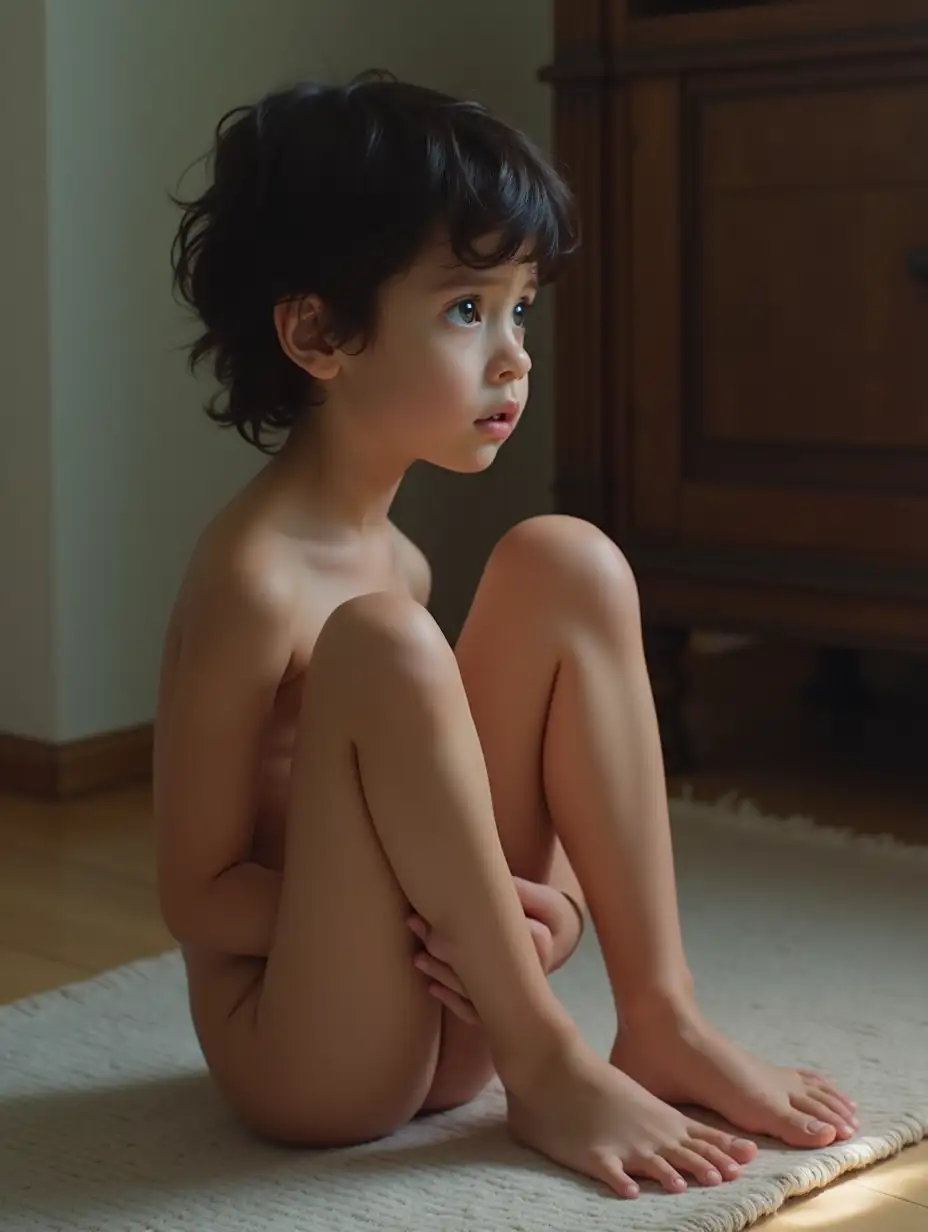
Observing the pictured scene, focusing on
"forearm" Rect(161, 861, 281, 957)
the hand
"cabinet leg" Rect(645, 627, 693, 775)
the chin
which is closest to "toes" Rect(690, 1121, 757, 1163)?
the hand

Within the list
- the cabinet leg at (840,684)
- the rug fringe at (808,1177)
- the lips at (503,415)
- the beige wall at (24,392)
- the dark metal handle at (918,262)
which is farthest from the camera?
the cabinet leg at (840,684)

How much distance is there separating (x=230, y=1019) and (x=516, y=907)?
0.57 ft

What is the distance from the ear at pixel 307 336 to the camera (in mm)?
1012

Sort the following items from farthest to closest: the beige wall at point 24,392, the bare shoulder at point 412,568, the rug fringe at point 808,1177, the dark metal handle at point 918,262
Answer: the beige wall at point 24,392 < the dark metal handle at point 918,262 < the bare shoulder at point 412,568 < the rug fringe at point 808,1177

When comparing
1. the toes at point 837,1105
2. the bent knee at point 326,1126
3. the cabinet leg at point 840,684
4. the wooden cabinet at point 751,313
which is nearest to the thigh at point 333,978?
the bent knee at point 326,1126

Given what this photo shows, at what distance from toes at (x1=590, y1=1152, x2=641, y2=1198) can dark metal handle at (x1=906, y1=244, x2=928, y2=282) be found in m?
0.85

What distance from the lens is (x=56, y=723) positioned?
5.89 feet

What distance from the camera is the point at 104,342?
178 cm

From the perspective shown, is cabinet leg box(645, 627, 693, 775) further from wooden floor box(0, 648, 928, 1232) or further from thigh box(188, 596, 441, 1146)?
thigh box(188, 596, 441, 1146)

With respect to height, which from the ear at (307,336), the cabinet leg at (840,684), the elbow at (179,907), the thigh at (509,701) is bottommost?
the cabinet leg at (840,684)

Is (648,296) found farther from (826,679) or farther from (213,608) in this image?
(213,608)

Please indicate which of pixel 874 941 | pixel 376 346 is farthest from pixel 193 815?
pixel 874 941

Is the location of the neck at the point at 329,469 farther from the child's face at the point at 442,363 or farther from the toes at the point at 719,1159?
the toes at the point at 719,1159

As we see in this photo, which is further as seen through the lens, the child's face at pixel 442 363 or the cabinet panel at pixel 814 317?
the cabinet panel at pixel 814 317
